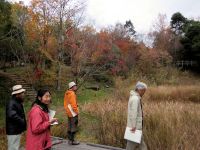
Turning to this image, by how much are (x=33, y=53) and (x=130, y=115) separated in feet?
57.0

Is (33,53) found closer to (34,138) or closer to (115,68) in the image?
(115,68)

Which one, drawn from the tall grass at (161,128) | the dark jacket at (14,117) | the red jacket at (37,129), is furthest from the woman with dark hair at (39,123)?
the tall grass at (161,128)

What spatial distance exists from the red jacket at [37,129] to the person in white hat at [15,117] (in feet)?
3.46

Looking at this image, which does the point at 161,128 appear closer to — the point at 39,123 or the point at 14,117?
the point at 14,117

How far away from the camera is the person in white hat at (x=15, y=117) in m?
5.54

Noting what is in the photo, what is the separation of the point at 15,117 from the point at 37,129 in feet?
3.91

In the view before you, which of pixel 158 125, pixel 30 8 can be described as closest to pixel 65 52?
pixel 30 8

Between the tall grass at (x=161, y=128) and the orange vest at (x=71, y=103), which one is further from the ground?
the orange vest at (x=71, y=103)

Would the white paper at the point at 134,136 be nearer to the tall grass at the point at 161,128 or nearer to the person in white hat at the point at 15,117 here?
the tall grass at the point at 161,128

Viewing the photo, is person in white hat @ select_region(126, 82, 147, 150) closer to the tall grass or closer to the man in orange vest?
Answer: the tall grass

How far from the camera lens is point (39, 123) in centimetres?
445

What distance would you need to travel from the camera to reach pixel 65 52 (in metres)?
23.5

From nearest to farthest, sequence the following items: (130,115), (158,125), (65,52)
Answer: (130,115)
(158,125)
(65,52)

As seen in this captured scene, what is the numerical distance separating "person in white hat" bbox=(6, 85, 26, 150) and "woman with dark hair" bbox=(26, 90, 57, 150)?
107 centimetres
